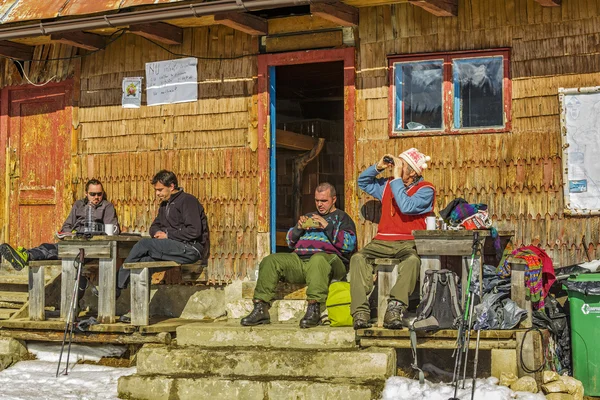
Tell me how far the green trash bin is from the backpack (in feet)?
3.55

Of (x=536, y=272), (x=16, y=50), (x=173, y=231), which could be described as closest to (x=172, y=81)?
(x=173, y=231)

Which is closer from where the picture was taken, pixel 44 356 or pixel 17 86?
pixel 44 356

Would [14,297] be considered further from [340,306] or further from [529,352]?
[529,352]

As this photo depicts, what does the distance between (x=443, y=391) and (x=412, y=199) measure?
1.96 meters

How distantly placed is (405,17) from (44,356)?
5.31 metres

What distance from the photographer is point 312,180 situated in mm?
13812

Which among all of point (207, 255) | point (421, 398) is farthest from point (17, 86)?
point (421, 398)

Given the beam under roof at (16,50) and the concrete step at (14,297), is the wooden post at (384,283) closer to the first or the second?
the concrete step at (14,297)

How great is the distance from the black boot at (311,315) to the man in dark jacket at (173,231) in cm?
169

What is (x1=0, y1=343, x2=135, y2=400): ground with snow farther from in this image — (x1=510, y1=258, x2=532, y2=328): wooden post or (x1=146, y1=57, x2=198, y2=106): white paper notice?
(x1=510, y1=258, x2=532, y2=328): wooden post

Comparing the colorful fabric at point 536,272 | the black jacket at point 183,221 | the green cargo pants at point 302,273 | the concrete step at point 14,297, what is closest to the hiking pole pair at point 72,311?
the black jacket at point 183,221

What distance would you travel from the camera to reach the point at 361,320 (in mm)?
8969

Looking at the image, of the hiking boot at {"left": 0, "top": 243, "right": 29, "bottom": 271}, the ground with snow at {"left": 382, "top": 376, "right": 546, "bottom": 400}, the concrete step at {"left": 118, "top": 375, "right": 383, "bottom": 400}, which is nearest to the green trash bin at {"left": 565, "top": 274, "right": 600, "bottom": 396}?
the ground with snow at {"left": 382, "top": 376, "right": 546, "bottom": 400}

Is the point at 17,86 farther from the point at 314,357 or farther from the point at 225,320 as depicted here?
the point at 314,357
